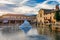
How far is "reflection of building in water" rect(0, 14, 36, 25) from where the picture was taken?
20.8 ft

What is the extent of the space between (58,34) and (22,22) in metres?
1.24

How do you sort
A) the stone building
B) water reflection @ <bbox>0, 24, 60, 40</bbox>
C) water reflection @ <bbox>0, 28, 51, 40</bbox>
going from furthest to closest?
1. the stone building
2. water reflection @ <bbox>0, 24, 60, 40</bbox>
3. water reflection @ <bbox>0, 28, 51, 40</bbox>

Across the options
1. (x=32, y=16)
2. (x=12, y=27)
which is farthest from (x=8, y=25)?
(x=32, y=16)

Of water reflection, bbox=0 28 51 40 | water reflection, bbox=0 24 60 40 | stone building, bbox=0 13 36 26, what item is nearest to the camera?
water reflection, bbox=0 28 51 40

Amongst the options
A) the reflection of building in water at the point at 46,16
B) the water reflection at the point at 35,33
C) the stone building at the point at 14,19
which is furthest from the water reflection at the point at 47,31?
the stone building at the point at 14,19

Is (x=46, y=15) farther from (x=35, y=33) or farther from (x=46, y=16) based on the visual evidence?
(x=35, y=33)

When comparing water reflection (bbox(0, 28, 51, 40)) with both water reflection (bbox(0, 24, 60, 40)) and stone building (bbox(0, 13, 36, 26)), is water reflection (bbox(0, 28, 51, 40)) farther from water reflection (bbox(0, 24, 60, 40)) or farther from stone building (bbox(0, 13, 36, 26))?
stone building (bbox(0, 13, 36, 26))

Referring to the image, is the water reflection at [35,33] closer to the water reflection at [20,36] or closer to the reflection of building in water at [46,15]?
the water reflection at [20,36]

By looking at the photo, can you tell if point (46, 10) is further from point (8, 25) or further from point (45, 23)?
point (8, 25)

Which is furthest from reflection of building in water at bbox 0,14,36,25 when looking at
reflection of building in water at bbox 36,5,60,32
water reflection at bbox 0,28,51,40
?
water reflection at bbox 0,28,51,40

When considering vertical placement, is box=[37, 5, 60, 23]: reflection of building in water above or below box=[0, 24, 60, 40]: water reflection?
above

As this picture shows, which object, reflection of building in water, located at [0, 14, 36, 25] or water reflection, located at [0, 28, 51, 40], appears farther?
reflection of building in water, located at [0, 14, 36, 25]

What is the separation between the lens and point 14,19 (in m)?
6.43

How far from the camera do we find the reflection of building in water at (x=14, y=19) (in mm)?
6340
